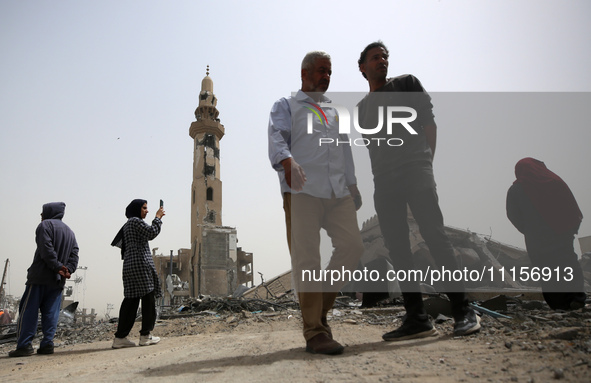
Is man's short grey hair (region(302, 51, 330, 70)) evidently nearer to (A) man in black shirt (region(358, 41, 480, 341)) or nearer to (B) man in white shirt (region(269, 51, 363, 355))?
(B) man in white shirt (region(269, 51, 363, 355))

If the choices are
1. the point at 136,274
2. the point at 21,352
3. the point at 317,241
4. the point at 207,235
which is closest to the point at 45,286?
the point at 21,352

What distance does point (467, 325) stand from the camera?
2.30 meters

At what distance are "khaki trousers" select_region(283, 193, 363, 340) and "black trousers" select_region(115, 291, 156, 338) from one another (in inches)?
91.8

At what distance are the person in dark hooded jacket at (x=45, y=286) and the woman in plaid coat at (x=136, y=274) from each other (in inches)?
22.5

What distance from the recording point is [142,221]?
4129mm

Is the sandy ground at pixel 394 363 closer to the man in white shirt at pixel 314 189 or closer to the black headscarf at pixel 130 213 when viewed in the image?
the man in white shirt at pixel 314 189

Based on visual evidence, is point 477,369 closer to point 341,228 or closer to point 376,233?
point 341,228

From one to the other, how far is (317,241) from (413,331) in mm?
836

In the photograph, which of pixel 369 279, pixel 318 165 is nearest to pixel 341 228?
pixel 318 165

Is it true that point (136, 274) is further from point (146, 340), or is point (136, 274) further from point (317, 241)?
point (317, 241)

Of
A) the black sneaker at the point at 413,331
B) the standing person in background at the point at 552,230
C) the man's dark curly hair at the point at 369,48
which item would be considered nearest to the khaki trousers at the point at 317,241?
the black sneaker at the point at 413,331

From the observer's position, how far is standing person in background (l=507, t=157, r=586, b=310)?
3.33 meters

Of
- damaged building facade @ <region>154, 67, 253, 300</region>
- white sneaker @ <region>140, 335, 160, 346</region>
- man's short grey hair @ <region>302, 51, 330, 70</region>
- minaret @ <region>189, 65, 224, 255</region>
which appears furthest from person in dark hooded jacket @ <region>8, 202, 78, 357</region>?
minaret @ <region>189, 65, 224, 255</region>

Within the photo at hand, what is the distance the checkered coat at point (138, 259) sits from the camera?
3998 millimetres
